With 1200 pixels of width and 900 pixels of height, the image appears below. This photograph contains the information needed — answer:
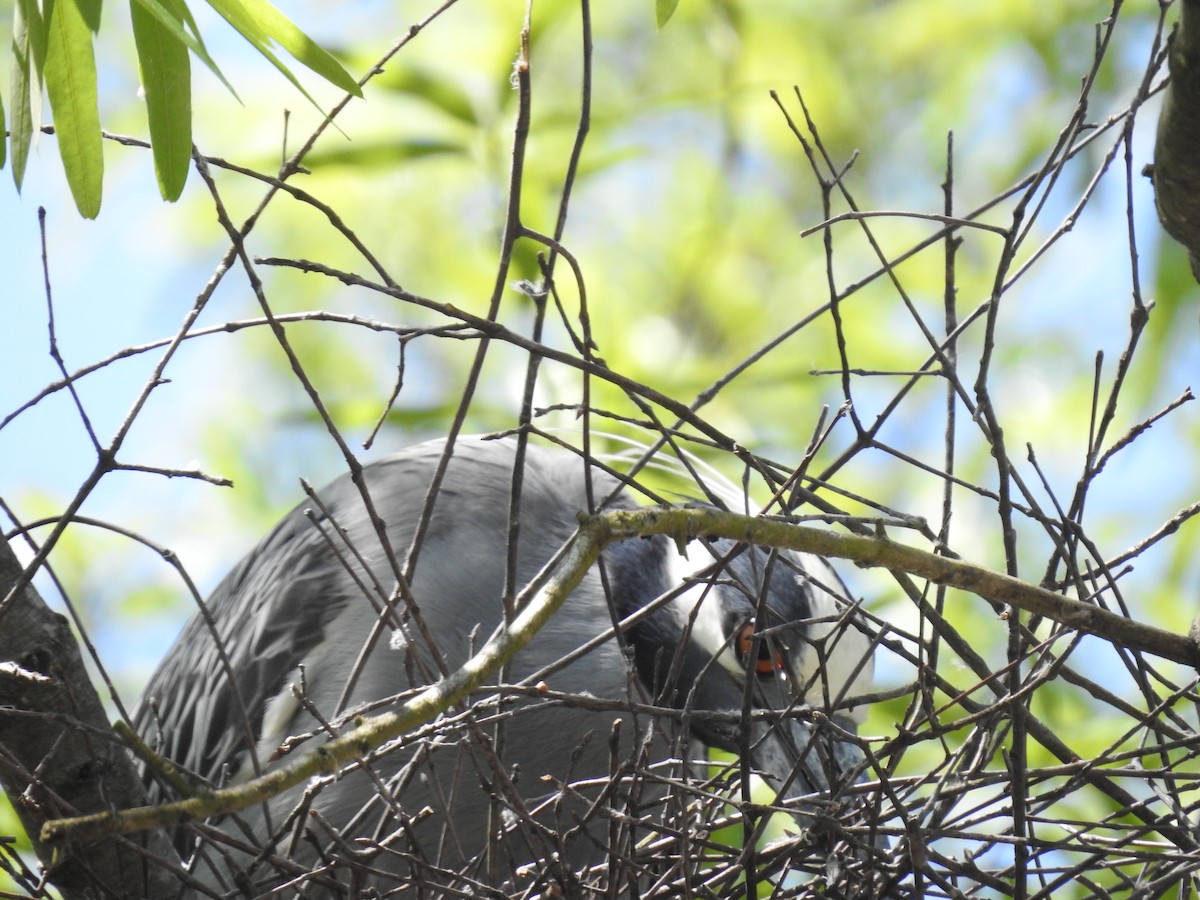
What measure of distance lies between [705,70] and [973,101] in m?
1.12

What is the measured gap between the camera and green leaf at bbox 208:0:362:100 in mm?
1177

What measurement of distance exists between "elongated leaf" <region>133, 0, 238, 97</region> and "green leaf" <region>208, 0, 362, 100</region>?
43 mm

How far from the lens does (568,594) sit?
962mm

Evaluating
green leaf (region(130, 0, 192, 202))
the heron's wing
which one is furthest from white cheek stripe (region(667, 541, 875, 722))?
green leaf (region(130, 0, 192, 202))

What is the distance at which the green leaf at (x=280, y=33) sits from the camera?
3.86 feet

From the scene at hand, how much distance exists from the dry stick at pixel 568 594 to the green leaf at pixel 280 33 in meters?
0.49

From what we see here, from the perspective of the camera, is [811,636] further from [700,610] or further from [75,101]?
[75,101]

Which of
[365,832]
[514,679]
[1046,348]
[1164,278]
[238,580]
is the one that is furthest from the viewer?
[1046,348]

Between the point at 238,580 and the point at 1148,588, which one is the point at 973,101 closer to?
the point at 1148,588

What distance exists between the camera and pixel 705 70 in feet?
17.9

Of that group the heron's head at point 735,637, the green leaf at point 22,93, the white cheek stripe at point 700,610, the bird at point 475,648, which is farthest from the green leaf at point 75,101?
the white cheek stripe at point 700,610

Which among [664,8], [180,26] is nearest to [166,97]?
[180,26]

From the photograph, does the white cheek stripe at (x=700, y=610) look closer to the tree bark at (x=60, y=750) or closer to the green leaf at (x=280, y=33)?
the tree bark at (x=60, y=750)

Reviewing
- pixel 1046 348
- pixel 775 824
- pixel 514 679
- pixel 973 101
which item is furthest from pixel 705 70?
pixel 514 679
